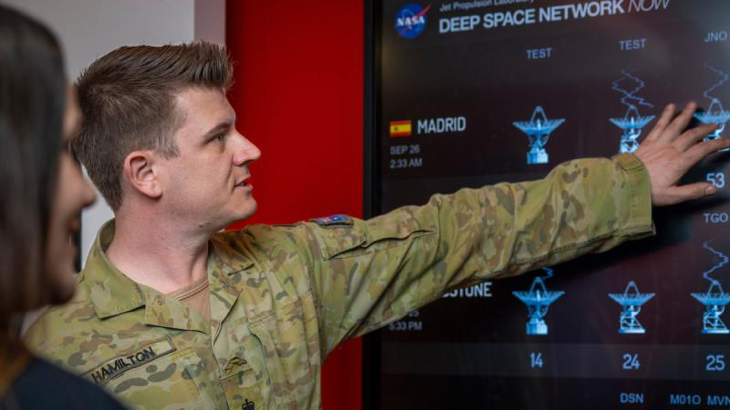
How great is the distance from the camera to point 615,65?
181cm

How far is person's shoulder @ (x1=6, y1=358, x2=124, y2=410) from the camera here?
28.5 inches

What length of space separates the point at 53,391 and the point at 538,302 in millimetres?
1343

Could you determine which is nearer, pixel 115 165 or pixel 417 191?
pixel 115 165

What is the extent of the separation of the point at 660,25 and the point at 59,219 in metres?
1.43

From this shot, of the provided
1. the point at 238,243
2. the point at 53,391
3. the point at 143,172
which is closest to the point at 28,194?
the point at 53,391

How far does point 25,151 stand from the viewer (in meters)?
0.72

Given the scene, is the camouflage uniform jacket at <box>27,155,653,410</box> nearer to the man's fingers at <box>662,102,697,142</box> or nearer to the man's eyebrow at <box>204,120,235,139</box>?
the man's fingers at <box>662,102,697,142</box>

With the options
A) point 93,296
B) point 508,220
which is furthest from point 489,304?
point 93,296

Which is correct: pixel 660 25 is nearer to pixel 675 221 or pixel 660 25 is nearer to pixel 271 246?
pixel 675 221

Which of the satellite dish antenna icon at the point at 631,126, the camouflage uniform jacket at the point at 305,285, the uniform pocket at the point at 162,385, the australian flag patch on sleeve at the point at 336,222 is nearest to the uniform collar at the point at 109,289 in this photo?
the camouflage uniform jacket at the point at 305,285

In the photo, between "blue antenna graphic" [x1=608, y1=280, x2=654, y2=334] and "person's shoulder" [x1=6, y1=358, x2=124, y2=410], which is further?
"blue antenna graphic" [x1=608, y1=280, x2=654, y2=334]

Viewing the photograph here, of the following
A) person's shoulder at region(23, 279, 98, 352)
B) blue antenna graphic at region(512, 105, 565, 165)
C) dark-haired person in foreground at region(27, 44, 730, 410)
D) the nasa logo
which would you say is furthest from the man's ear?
blue antenna graphic at region(512, 105, 565, 165)

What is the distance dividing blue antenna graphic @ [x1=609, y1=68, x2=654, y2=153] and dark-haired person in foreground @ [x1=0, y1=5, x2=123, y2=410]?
4.43 feet

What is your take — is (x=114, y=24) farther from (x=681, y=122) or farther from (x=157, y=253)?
(x=681, y=122)
